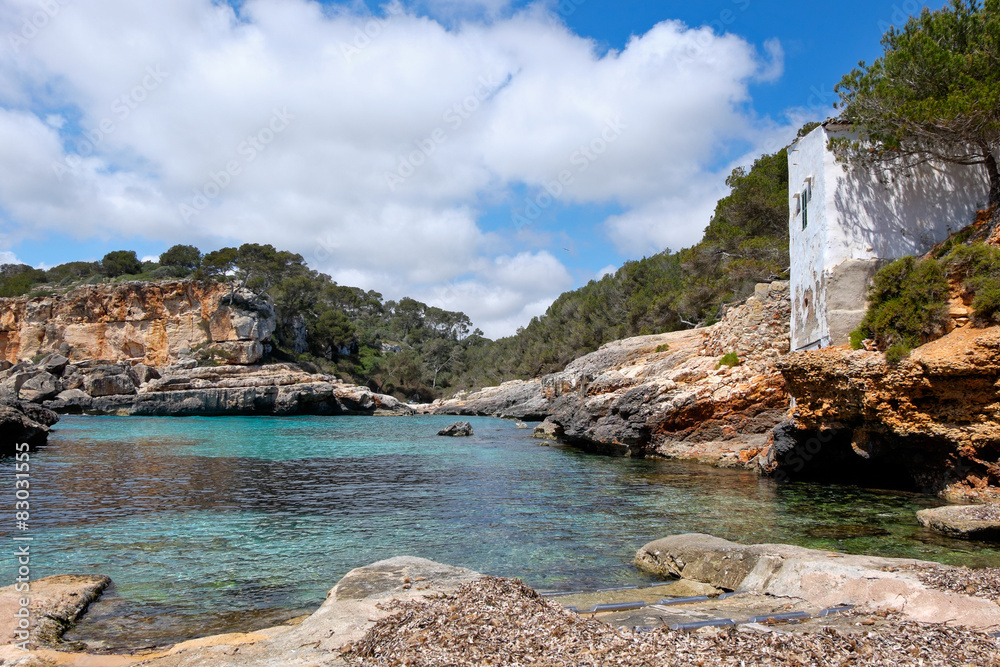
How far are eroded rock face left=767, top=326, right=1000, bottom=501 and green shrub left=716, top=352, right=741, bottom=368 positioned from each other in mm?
5046

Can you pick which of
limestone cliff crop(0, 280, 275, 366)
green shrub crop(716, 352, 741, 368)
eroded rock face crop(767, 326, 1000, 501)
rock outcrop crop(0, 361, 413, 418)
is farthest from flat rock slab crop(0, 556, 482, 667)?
limestone cliff crop(0, 280, 275, 366)

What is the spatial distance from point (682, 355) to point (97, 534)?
795 inches

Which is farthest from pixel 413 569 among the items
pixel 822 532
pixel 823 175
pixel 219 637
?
pixel 823 175

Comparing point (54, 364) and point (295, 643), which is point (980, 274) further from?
point (54, 364)

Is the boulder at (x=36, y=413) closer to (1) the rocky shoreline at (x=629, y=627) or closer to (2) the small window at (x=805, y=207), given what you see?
(1) the rocky shoreline at (x=629, y=627)

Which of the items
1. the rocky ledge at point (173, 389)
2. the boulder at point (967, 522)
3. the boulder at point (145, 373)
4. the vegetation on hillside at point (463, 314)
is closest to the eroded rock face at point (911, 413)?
the boulder at point (967, 522)

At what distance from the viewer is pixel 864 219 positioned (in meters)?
14.7

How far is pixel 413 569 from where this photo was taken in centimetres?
595

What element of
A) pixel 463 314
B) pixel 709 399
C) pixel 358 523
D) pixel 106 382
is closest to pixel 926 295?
pixel 709 399

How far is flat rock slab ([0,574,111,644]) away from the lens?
15.7 ft

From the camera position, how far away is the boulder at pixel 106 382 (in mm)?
48188

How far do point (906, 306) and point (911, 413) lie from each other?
2237mm

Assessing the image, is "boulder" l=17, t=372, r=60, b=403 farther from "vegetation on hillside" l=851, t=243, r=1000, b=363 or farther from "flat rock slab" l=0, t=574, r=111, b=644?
"vegetation on hillside" l=851, t=243, r=1000, b=363

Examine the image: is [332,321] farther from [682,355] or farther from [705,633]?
[705,633]
